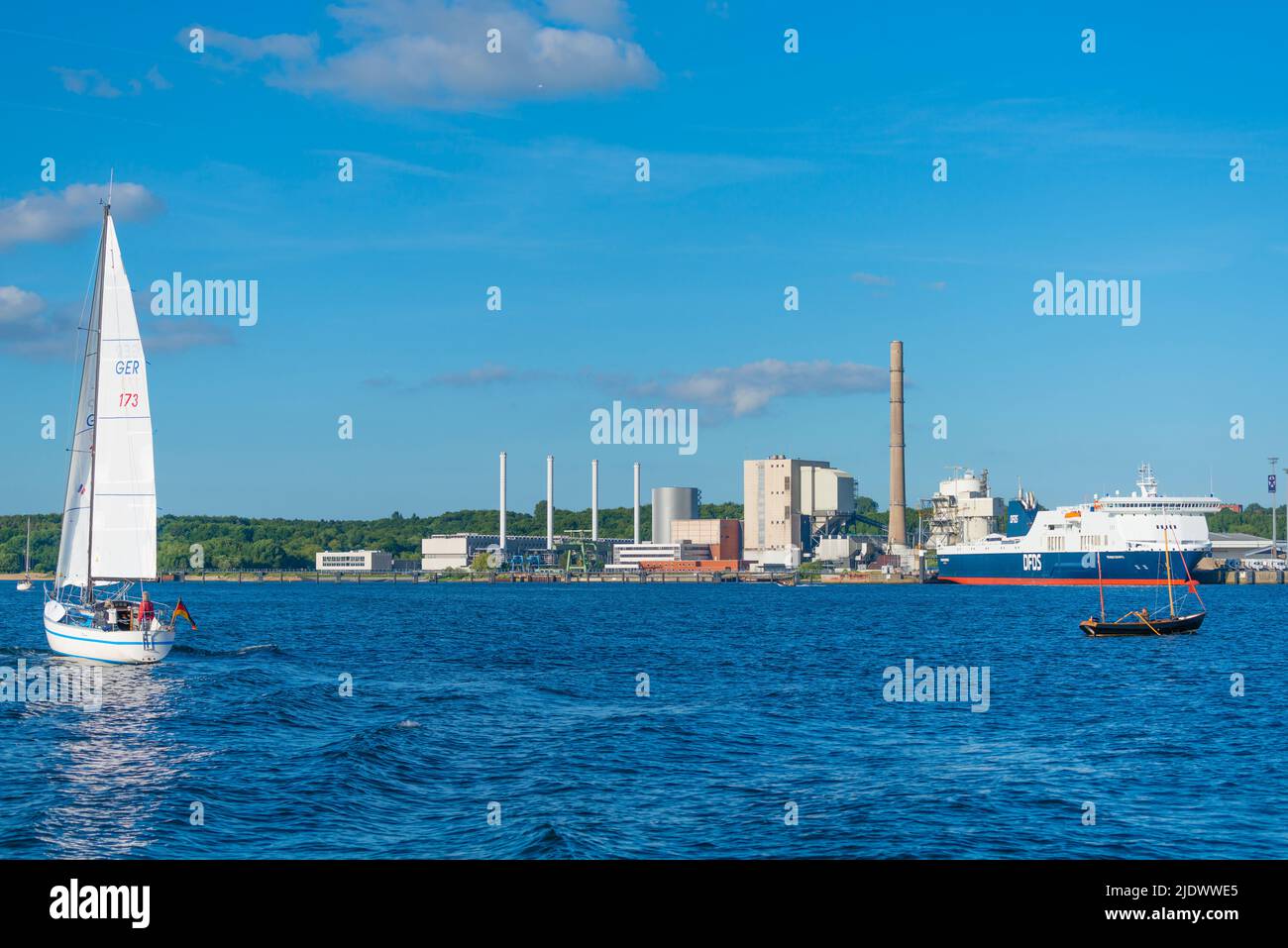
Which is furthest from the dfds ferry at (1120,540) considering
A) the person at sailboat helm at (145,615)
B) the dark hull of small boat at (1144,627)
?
the person at sailboat helm at (145,615)

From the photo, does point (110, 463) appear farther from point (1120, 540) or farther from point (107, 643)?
point (1120, 540)

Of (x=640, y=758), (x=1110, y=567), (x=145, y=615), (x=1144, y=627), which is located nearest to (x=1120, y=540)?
(x=1110, y=567)

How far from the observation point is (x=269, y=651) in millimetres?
70188

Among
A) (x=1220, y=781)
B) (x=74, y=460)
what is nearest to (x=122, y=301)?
(x=74, y=460)

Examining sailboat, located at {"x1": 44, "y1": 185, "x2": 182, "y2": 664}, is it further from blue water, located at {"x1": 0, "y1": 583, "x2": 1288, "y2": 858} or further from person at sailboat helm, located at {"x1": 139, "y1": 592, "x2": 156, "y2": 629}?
blue water, located at {"x1": 0, "y1": 583, "x2": 1288, "y2": 858}

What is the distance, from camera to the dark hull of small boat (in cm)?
8706

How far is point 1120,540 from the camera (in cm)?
18200

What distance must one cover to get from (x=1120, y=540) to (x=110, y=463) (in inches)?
6239

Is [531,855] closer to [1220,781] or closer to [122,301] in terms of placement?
[1220,781]

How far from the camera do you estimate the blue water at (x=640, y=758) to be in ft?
81.3

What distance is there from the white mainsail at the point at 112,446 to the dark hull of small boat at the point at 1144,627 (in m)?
63.8

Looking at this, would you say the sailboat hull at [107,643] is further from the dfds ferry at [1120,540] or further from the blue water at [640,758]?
the dfds ferry at [1120,540]

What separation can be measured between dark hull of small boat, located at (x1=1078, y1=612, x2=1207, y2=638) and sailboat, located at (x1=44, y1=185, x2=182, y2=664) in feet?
206
